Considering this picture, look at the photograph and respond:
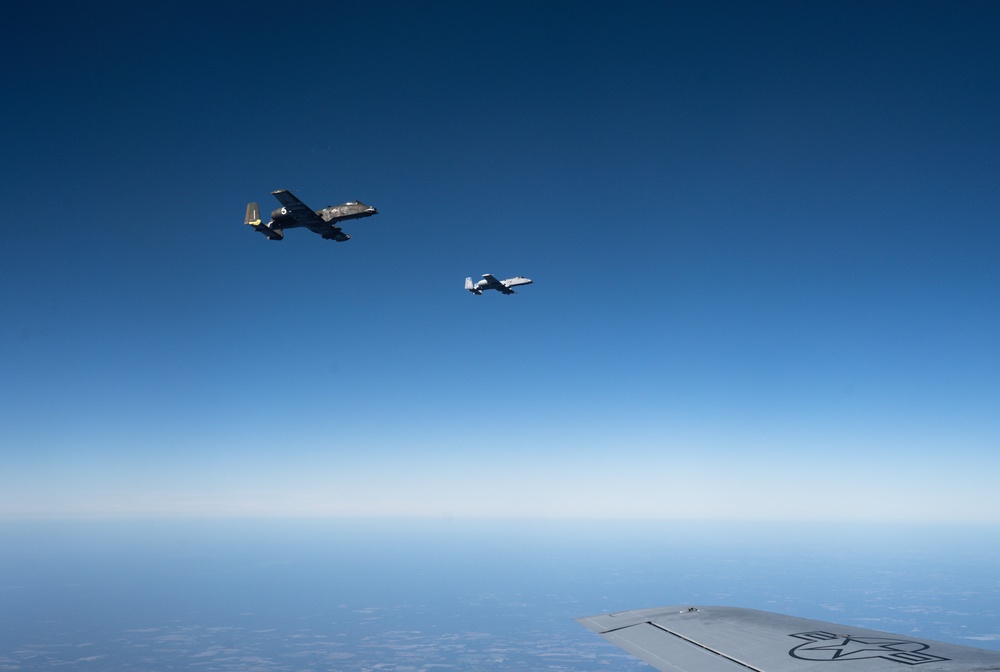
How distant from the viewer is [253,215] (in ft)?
137

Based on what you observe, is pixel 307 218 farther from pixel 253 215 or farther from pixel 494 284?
pixel 494 284

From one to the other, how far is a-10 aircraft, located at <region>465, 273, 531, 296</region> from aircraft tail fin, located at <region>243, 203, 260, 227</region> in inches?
1085

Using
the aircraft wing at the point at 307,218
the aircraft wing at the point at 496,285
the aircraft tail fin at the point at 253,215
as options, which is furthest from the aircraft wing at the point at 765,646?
the aircraft wing at the point at 496,285

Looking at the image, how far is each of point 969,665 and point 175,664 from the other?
880 feet

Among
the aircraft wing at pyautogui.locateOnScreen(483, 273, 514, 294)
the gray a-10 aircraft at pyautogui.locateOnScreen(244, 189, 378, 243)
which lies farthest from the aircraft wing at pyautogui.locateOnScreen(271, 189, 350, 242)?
the aircraft wing at pyautogui.locateOnScreen(483, 273, 514, 294)

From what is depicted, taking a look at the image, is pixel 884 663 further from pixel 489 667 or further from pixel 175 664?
pixel 175 664

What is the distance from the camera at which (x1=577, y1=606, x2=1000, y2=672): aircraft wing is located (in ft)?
31.0

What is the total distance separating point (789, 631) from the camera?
41.7ft

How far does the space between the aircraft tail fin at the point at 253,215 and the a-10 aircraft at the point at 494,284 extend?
90.4ft

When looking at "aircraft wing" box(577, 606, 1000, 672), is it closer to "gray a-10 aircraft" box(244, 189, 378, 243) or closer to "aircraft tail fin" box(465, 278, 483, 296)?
"gray a-10 aircraft" box(244, 189, 378, 243)

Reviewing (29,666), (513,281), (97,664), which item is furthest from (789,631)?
(29,666)

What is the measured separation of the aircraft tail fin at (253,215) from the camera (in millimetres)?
41406

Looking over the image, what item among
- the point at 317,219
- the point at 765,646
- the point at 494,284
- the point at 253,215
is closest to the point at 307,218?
the point at 317,219

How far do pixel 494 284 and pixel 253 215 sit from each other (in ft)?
98.5
